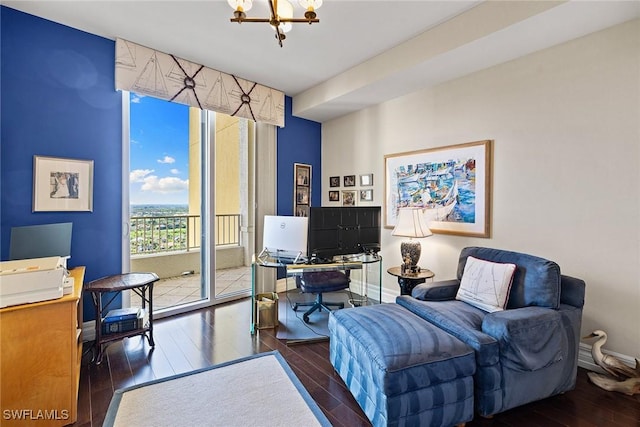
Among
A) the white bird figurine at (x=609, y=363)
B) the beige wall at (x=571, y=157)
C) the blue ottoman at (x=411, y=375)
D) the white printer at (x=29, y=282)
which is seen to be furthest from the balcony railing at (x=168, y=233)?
the white bird figurine at (x=609, y=363)

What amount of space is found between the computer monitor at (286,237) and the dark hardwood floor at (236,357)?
814mm

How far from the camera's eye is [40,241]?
225 cm

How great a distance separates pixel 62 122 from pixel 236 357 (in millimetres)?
2568

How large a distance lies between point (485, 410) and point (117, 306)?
324cm

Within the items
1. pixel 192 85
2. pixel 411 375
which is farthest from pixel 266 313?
pixel 192 85

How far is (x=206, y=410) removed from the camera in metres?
1.78

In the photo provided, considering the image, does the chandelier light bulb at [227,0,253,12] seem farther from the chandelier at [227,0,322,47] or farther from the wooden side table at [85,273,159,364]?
the wooden side table at [85,273,159,364]

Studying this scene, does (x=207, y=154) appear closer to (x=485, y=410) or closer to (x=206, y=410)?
(x=206, y=410)

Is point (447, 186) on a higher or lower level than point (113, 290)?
higher

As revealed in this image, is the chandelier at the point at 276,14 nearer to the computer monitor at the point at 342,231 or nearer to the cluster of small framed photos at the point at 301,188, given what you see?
the computer monitor at the point at 342,231

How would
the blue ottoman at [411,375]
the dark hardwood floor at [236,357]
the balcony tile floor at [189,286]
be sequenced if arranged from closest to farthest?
the blue ottoman at [411,375], the dark hardwood floor at [236,357], the balcony tile floor at [189,286]

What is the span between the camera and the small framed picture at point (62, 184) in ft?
8.04

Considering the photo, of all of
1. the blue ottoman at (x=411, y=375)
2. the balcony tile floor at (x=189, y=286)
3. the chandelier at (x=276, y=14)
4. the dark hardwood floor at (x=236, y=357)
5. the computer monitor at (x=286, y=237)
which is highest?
the chandelier at (x=276, y=14)

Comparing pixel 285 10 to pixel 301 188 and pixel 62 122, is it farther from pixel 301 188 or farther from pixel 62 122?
pixel 301 188
